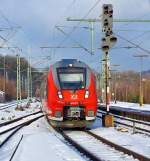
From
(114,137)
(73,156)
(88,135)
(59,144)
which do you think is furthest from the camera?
(88,135)

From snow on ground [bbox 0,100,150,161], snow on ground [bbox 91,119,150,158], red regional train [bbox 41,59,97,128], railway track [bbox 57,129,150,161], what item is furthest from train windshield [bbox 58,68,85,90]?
railway track [bbox 57,129,150,161]

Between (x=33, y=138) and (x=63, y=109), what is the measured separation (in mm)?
3614

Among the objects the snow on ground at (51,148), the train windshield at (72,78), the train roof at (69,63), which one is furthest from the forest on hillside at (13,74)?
the snow on ground at (51,148)

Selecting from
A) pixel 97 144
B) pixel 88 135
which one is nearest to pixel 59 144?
pixel 97 144

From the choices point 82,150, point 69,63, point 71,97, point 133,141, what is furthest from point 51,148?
point 69,63

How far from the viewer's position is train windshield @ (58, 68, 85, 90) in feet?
78.7

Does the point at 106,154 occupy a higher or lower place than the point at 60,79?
lower

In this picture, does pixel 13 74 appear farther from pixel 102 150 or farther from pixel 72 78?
pixel 102 150

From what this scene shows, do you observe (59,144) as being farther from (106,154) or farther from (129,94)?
(129,94)

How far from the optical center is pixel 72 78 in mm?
24250

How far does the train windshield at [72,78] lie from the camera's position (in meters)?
24.0

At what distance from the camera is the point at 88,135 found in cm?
2200

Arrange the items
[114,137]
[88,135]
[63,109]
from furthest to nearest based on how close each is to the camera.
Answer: [63,109]
[88,135]
[114,137]

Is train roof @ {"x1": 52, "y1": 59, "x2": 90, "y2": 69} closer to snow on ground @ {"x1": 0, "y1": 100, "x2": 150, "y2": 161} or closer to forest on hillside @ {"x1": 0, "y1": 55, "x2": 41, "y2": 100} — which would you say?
snow on ground @ {"x1": 0, "y1": 100, "x2": 150, "y2": 161}
